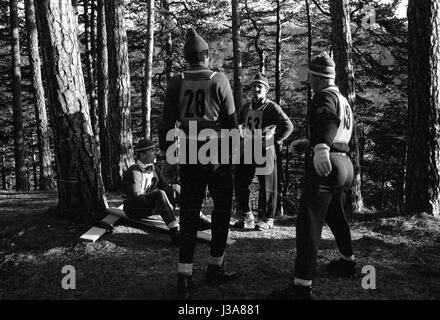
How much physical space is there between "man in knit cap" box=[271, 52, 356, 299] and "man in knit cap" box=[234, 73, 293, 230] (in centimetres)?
242

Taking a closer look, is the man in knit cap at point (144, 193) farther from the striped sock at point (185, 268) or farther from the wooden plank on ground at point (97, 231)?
the striped sock at point (185, 268)

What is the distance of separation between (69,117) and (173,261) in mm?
2588

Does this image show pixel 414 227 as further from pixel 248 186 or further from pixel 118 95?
pixel 118 95

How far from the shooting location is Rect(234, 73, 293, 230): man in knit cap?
248 inches

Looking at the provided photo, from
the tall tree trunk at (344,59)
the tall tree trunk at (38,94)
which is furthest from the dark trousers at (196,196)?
the tall tree trunk at (38,94)

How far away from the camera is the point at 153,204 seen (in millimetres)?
5371

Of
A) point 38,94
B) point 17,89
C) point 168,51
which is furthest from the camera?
point 168,51

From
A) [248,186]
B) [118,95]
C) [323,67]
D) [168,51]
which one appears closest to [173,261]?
[248,186]

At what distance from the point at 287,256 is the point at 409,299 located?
1575 millimetres

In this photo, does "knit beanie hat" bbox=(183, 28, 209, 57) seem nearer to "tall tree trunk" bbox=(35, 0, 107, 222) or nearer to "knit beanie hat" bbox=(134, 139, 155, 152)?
"knit beanie hat" bbox=(134, 139, 155, 152)

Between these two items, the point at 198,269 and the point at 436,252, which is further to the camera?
the point at 436,252

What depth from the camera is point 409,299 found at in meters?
3.71

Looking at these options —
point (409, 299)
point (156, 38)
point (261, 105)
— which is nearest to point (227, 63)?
point (156, 38)
